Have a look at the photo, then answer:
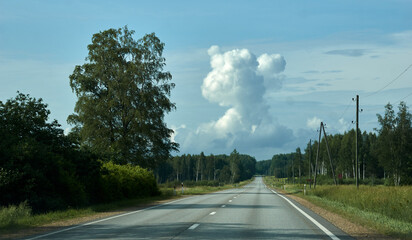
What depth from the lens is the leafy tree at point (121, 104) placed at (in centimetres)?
4416

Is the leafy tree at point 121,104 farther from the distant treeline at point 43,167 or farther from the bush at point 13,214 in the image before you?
the bush at point 13,214

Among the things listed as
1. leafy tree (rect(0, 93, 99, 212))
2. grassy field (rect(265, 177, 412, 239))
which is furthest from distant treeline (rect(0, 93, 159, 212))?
grassy field (rect(265, 177, 412, 239))

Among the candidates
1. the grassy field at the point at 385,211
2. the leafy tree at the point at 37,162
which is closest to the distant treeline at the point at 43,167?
the leafy tree at the point at 37,162

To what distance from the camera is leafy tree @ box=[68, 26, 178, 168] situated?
44156 millimetres

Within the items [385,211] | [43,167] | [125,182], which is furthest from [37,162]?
[385,211]

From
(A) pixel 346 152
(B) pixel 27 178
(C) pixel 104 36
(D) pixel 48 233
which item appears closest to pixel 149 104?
(C) pixel 104 36

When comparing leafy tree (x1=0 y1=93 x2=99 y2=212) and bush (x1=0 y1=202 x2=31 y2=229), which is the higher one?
leafy tree (x1=0 y1=93 x2=99 y2=212)

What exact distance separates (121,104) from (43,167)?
24.0 m

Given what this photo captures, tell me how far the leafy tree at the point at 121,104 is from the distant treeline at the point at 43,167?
1391cm

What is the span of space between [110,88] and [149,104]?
3.92 metres

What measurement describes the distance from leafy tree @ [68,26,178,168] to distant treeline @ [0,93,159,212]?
547 inches

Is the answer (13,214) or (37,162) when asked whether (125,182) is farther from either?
(13,214)

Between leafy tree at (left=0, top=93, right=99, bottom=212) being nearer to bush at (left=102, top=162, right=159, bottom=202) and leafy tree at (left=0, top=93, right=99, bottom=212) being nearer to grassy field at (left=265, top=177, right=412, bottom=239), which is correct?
bush at (left=102, top=162, right=159, bottom=202)

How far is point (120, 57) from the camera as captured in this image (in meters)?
46.2
